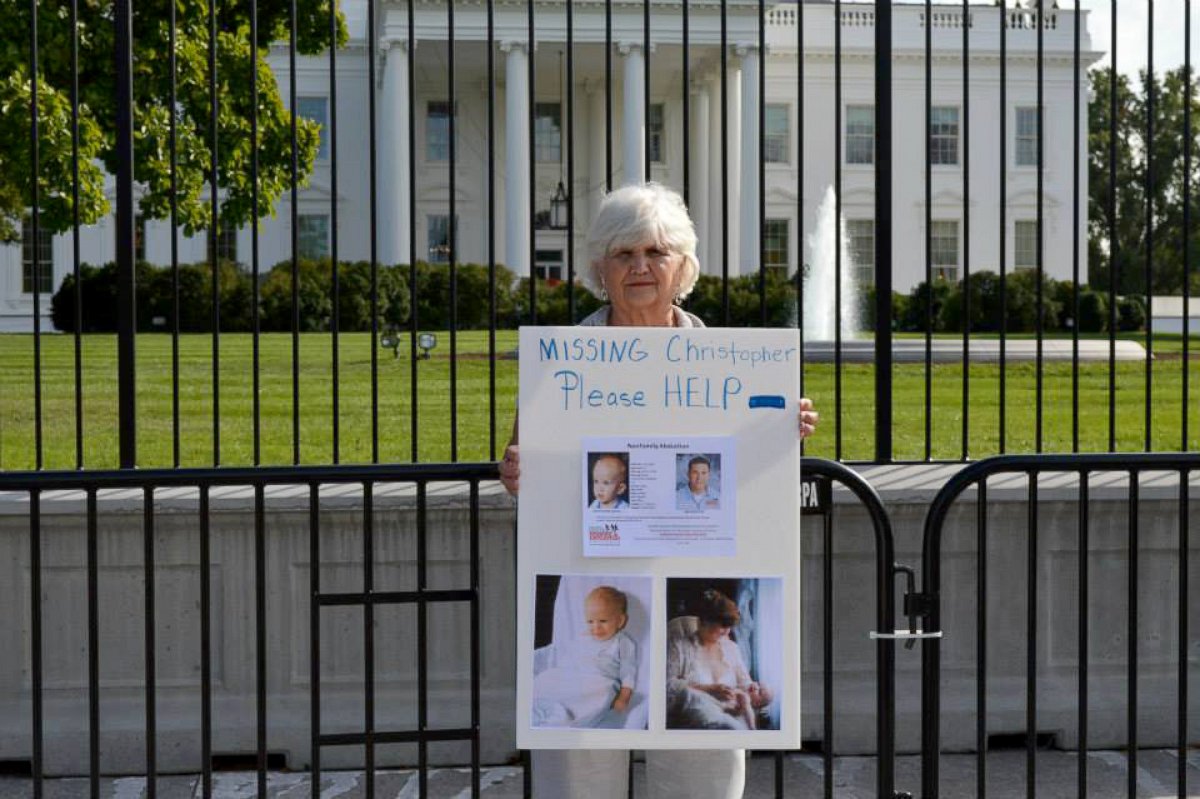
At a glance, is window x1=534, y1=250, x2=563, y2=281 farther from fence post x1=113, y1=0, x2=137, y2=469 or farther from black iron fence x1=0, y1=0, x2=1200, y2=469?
fence post x1=113, y1=0, x2=137, y2=469

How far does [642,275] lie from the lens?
367cm

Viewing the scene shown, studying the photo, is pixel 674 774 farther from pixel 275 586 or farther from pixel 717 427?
pixel 275 586

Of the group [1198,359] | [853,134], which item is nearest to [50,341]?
[1198,359]

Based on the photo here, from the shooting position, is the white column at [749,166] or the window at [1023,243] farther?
the window at [1023,243]

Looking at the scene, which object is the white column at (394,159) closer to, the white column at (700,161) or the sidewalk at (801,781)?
the white column at (700,161)

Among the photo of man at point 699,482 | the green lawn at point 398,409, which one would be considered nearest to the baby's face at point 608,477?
the photo of man at point 699,482

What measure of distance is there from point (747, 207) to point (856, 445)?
2793 centimetres

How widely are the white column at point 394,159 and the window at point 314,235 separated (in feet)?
8.50

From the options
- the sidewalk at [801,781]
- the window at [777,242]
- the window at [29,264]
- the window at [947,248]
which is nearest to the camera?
the sidewalk at [801,781]

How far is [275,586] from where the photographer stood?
559cm

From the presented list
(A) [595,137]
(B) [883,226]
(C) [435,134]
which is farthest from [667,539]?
(C) [435,134]

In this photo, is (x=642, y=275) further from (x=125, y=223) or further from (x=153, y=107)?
(x=153, y=107)

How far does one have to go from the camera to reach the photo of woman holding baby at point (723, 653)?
11.4ft

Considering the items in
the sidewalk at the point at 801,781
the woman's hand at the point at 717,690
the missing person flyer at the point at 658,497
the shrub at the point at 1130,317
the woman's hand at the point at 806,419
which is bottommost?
the sidewalk at the point at 801,781
